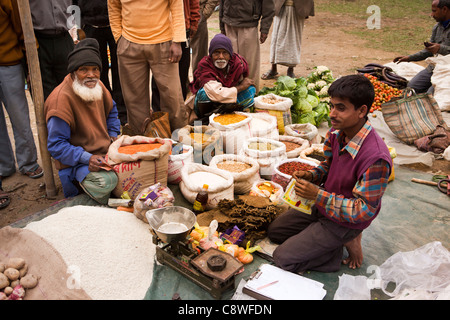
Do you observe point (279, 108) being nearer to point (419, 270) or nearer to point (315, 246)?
point (315, 246)

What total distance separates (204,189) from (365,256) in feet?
4.26

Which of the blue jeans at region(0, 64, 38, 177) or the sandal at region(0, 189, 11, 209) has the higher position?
the blue jeans at region(0, 64, 38, 177)

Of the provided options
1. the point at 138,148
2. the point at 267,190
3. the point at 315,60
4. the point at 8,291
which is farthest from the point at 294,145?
the point at 315,60

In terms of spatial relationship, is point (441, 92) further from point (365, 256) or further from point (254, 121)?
point (365, 256)

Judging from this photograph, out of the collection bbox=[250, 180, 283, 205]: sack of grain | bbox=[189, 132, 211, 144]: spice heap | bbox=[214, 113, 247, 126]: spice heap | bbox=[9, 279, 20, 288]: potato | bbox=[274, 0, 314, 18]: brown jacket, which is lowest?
bbox=[250, 180, 283, 205]: sack of grain

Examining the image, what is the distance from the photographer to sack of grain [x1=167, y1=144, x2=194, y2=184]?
347 cm

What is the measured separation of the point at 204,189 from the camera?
3098mm

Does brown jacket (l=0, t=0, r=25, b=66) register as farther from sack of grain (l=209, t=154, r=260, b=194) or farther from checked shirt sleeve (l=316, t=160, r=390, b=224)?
checked shirt sleeve (l=316, t=160, r=390, b=224)

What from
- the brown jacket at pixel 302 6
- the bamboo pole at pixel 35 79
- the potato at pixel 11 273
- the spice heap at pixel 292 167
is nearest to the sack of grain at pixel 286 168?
the spice heap at pixel 292 167

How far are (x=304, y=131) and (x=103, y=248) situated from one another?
277cm

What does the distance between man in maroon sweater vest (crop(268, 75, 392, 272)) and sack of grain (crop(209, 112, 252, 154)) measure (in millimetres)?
1339

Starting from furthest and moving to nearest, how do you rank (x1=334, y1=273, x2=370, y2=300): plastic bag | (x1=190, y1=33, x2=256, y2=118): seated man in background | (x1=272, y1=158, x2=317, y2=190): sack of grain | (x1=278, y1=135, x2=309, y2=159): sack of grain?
(x1=190, y1=33, x2=256, y2=118): seated man in background
(x1=278, y1=135, x2=309, y2=159): sack of grain
(x1=272, y1=158, x2=317, y2=190): sack of grain
(x1=334, y1=273, x2=370, y2=300): plastic bag

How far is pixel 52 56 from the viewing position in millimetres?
3904

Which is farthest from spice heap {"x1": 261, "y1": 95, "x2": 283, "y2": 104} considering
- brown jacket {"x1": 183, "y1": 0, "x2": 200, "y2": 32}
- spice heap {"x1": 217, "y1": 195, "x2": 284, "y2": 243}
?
spice heap {"x1": 217, "y1": 195, "x2": 284, "y2": 243}
